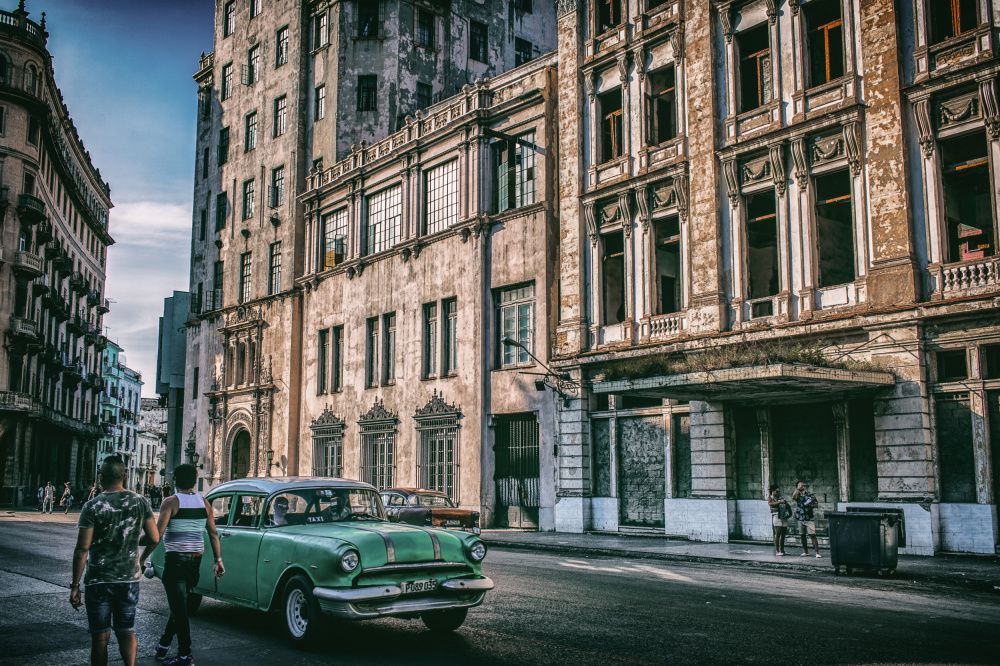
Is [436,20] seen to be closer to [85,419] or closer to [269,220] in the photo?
[269,220]

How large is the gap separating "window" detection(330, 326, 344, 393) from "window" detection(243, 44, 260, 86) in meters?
16.9

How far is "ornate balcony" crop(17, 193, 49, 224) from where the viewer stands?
52562 millimetres

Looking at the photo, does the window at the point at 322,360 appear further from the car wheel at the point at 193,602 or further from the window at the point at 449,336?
the car wheel at the point at 193,602

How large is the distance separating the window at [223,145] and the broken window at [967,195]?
3947cm

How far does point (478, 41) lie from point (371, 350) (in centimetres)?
1675

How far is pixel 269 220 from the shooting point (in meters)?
43.3

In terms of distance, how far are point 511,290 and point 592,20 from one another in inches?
354

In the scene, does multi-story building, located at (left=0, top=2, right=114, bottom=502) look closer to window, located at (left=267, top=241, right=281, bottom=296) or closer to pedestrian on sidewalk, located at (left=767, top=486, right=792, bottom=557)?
window, located at (left=267, top=241, right=281, bottom=296)

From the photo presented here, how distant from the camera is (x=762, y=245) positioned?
22.2 meters

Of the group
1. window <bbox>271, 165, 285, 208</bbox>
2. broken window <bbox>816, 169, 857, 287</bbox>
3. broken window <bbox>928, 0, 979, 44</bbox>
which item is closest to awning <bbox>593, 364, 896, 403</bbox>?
broken window <bbox>816, 169, 857, 287</bbox>

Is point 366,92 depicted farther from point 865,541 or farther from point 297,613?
point 297,613

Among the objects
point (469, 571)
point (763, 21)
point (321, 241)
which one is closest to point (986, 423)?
point (763, 21)

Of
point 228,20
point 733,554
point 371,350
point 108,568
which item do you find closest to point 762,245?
point 733,554

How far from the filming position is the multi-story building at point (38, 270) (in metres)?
52.4
